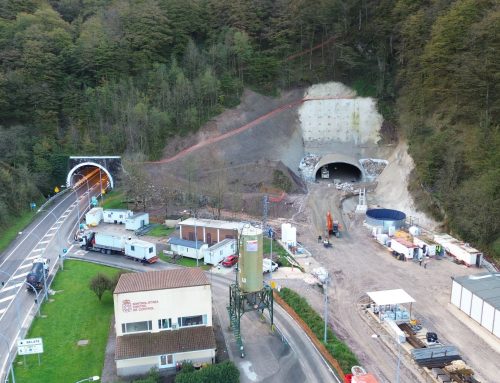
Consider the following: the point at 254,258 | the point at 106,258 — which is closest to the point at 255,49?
the point at 106,258

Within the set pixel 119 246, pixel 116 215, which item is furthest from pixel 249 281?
pixel 116 215

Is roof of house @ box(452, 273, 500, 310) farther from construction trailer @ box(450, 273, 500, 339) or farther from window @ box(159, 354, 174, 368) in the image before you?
window @ box(159, 354, 174, 368)

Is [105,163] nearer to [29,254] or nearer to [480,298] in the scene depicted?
[29,254]

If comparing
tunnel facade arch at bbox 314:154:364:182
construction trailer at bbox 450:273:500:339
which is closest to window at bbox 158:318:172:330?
construction trailer at bbox 450:273:500:339

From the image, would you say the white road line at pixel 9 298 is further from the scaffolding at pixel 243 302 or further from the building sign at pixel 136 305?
the scaffolding at pixel 243 302

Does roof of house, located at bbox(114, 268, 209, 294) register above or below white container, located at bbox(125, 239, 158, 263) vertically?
above

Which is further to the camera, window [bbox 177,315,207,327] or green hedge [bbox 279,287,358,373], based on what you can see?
window [bbox 177,315,207,327]

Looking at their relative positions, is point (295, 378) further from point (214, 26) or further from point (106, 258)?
point (214, 26)
